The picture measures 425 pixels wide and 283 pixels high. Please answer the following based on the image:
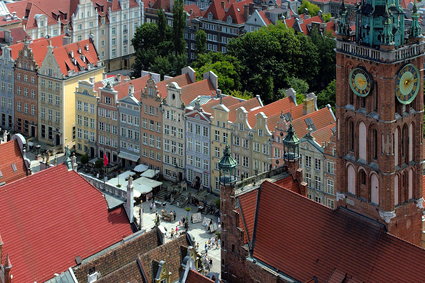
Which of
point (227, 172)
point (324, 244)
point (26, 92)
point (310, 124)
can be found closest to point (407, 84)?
point (324, 244)

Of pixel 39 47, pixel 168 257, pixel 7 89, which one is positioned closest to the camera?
pixel 168 257

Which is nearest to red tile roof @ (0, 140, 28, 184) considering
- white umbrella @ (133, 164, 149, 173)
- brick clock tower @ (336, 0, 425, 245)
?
white umbrella @ (133, 164, 149, 173)

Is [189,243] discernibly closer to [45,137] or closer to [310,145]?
[310,145]

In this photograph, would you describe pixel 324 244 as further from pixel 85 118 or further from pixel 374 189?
pixel 85 118

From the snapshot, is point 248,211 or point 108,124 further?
point 108,124

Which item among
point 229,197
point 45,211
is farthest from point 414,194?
point 45,211
